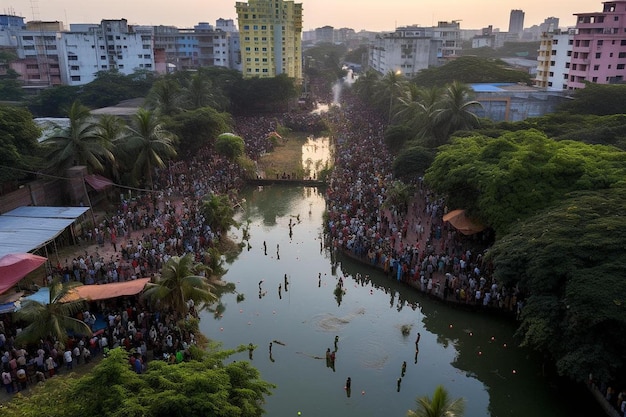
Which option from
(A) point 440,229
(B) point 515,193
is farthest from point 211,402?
(A) point 440,229

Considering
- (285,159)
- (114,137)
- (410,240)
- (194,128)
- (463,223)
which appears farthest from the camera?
(285,159)

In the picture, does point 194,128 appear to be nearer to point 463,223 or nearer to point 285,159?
point 285,159

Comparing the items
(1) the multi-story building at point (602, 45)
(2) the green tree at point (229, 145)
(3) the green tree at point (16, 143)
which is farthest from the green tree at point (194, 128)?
(1) the multi-story building at point (602, 45)

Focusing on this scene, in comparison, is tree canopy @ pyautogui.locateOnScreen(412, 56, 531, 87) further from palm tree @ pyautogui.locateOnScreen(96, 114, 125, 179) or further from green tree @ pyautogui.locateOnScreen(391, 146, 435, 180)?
palm tree @ pyautogui.locateOnScreen(96, 114, 125, 179)

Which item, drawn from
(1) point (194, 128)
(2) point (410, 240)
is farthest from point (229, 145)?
(2) point (410, 240)

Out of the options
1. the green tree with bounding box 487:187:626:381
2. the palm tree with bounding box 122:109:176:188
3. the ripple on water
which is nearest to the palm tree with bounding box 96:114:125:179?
the palm tree with bounding box 122:109:176:188
